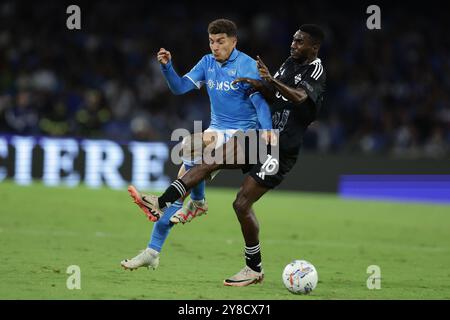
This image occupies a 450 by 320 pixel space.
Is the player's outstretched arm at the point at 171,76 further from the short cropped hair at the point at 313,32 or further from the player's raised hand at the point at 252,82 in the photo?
the short cropped hair at the point at 313,32

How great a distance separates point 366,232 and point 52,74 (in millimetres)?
11436

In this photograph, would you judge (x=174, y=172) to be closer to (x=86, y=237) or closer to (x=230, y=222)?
(x=230, y=222)

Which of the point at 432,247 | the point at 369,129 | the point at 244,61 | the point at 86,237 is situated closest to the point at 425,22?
the point at 369,129

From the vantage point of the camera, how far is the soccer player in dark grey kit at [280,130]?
29.2 ft

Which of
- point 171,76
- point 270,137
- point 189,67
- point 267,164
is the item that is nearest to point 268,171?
point 267,164

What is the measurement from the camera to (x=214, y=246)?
12523mm

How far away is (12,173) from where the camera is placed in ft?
65.2

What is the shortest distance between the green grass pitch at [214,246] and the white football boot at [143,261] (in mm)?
129

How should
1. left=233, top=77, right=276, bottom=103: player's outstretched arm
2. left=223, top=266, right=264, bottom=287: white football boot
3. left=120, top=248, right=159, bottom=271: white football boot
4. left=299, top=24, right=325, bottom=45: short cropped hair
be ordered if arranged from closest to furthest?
left=233, top=77, right=276, bottom=103: player's outstretched arm → left=223, top=266, right=264, bottom=287: white football boot → left=299, top=24, right=325, bottom=45: short cropped hair → left=120, top=248, right=159, bottom=271: white football boot

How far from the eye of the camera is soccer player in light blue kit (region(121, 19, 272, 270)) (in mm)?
8984

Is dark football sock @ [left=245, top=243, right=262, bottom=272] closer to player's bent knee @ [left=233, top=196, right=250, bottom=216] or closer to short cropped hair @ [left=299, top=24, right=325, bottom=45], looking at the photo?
player's bent knee @ [left=233, top=196, right=250, bottom=216]

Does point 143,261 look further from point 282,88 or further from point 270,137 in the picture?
point 282,88

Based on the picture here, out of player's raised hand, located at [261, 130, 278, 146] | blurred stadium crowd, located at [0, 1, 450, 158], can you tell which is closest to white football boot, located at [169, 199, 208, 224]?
player's raised hand, located at [261, 130, 278, 146]

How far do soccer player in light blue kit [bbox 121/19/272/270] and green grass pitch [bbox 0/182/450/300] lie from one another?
0.63 m
